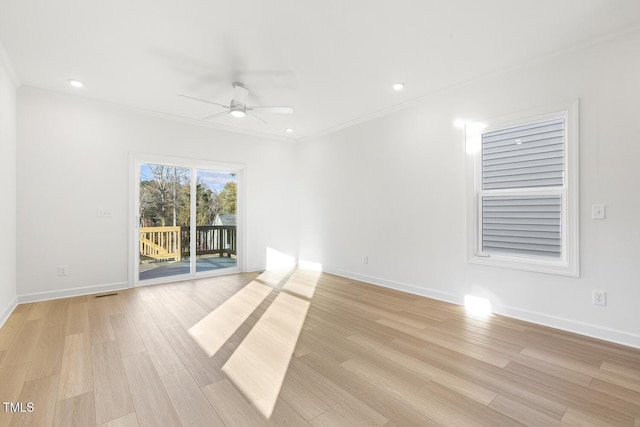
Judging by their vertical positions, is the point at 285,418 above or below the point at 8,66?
below

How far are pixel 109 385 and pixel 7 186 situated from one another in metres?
2.87

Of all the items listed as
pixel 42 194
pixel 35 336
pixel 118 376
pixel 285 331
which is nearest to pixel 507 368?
pixel 285 331

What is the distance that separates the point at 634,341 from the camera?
2525 millimetres

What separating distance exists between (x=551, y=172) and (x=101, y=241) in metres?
5.75

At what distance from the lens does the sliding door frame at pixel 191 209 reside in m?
4.47

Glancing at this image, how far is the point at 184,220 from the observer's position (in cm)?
505

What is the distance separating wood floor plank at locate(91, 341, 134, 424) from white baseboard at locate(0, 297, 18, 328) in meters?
1.39

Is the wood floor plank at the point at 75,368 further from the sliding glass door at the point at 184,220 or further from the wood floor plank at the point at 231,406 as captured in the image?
the sliding glass door at the point at 184,220

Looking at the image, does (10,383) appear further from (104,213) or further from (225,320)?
(104,213)

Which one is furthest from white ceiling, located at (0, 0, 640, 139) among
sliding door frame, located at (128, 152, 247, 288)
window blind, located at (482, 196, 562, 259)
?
window blind, located at (482, 196, 562, 259)

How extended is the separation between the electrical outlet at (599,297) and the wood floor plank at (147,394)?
3.53 meters

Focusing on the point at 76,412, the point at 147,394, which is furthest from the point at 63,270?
the point at 147,394

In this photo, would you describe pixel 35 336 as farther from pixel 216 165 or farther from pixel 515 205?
pixel 515 205

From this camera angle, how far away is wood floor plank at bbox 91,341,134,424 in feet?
5.60
